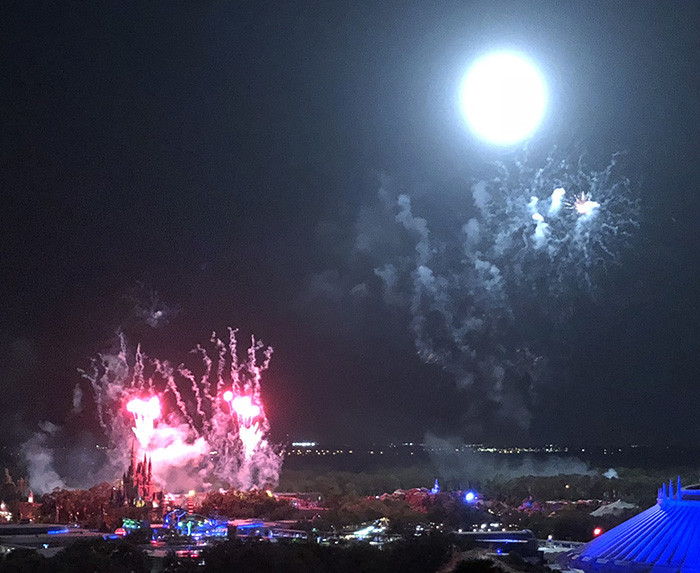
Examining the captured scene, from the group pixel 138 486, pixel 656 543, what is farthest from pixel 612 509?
pixel 138 486

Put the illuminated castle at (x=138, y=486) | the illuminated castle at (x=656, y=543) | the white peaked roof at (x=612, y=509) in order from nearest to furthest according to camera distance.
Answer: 1. the illuminated castle at (x=656, y=543)
2. the white peaked roof at (x=612, y=509)
3. the illuminated castle at (x=138, y=486)

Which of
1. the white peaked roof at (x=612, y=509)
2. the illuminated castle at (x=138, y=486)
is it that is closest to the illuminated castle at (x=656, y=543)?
the white peaked roof at (x=612, y=509)

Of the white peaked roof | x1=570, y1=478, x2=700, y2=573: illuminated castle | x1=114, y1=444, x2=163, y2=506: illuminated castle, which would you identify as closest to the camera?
x1=570, y1=478, x2=700, y2=573: illuminated castle

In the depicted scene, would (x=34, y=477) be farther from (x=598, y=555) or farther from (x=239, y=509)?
(x=598, y=555)

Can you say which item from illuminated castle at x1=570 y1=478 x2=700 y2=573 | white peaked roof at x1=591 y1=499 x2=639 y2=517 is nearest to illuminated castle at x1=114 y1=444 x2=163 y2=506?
white peaked roof at x1=591 y1=499 x2=639 y2=517

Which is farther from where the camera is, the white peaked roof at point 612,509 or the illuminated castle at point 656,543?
the white peaked roof at point 612,509

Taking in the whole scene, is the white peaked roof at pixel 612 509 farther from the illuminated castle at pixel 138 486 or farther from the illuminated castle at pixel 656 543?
the illuminated castle at pixel 138 486

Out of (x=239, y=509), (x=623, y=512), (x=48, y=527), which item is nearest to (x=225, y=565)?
(x=48, y=527)

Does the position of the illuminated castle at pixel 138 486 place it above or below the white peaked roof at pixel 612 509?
above

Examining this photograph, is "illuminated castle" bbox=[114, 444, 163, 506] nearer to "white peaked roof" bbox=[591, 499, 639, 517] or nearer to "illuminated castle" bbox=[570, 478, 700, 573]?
"white peaked roof" bbox=[591, 499, 639, 517]

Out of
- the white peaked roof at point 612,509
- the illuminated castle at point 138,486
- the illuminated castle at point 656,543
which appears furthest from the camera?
the illuminated castle at point 138,486
